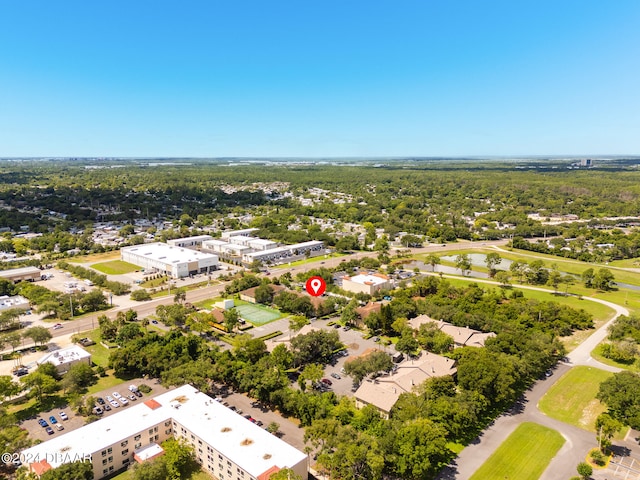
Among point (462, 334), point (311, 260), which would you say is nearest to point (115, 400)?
point (462, 334)

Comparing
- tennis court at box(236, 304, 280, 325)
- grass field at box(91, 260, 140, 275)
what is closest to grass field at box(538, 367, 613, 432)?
tennis court at box(236, 304, 280, 325)

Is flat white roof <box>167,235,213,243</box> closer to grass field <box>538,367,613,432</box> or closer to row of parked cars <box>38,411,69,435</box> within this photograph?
row of parked cars <box>38,411,69,435</box>

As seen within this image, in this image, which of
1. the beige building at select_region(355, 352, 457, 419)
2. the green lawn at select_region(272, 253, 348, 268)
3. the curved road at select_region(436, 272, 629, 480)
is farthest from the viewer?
the green lawn at select_region(272, 253, 348, 268)

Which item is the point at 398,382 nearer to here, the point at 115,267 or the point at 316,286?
the point at 316,286

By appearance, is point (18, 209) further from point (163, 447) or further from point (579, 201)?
point (579, 201)

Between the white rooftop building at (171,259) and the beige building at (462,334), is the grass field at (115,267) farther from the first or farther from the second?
the beige building at (462,334)

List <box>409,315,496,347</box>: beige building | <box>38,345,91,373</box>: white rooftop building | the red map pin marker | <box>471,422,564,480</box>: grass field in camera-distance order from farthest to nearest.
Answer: the red map pin marker
<box>409,315,496,347</box>: beige building
<box>38,345,91,373</box>: white rooftop building
<box>471,422,564,480</box>: grass field
